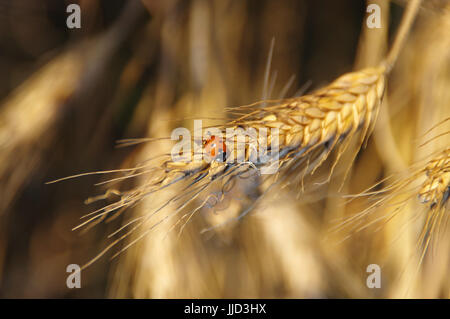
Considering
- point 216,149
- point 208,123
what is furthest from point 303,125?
point 208,123

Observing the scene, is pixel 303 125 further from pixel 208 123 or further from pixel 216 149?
pixel 208 123

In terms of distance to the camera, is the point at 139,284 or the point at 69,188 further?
the point at 69,188

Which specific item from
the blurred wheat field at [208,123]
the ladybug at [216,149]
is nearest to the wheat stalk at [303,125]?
the ladybug at [216,149]

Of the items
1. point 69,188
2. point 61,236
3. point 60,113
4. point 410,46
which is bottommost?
point 61,236

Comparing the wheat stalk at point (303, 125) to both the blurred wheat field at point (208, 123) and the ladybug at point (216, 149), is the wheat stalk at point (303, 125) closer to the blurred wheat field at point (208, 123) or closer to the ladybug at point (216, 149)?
the ladybug at point (216, 149)

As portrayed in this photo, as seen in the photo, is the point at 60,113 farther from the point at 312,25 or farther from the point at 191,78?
the point at 312,25

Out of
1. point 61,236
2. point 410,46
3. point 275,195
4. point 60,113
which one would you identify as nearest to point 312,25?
point 410,46
